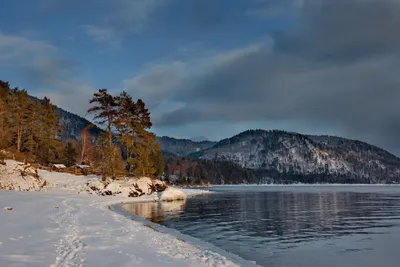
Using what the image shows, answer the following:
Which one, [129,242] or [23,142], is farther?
[23,142]

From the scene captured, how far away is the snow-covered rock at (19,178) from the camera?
48.4 meters


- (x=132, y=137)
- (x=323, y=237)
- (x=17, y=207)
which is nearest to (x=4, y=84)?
(x=132, y=137)

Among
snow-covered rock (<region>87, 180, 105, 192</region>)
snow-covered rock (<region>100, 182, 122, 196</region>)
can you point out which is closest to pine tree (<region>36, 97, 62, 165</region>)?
snow-covered rock (<region>87, 180, 105, 192</region>)

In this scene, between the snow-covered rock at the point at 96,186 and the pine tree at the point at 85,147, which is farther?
the pine tree at the point at 85,147

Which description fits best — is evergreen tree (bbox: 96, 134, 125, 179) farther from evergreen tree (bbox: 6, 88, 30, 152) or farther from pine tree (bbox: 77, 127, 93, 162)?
pine tree (bbox: 77, 127, 93, 162)

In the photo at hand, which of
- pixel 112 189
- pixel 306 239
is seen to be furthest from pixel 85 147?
pixel 306 239

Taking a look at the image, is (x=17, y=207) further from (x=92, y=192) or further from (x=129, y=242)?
(x=92, y=192)

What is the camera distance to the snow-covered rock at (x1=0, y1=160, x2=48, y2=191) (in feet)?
159

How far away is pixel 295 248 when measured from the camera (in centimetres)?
1941

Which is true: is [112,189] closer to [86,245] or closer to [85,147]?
[86,245]

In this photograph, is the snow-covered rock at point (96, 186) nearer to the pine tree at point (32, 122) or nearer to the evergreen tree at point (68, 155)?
the pine tree at point (32, 122)

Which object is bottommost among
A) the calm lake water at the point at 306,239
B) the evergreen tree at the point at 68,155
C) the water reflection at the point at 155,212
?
the calm lake water at the point at 306,239

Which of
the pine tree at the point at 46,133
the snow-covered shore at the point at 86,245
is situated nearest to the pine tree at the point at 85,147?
the pine tree at the point at 46,133

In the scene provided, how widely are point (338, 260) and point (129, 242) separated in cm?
1063
